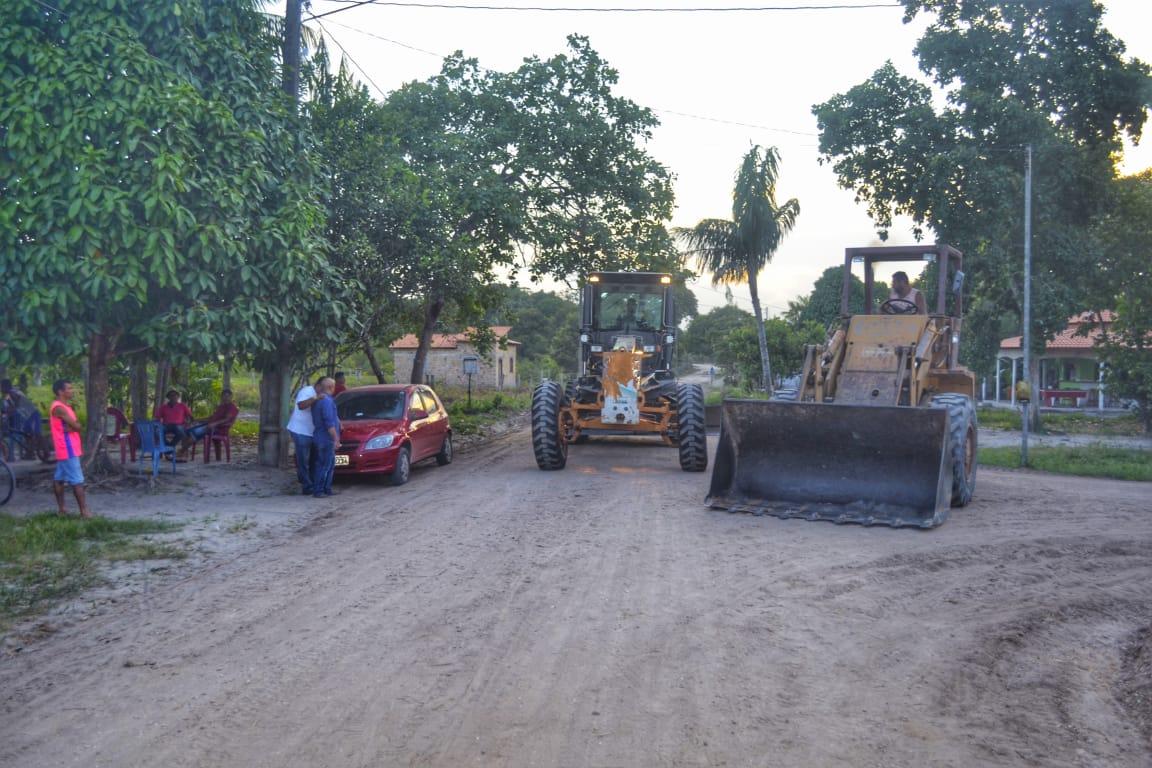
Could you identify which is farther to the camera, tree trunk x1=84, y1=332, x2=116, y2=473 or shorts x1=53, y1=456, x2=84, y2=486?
tree trunk x1=84, y1=332, x2=116, y2=473

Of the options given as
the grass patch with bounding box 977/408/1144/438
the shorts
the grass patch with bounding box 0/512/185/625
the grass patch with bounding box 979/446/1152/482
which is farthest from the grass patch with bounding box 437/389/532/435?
the grass patch with bounding box 0/512/185/625

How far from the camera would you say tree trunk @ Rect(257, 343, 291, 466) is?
15.7m

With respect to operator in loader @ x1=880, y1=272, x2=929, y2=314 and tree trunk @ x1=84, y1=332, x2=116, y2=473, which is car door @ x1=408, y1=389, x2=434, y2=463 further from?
operator in loader @ x1=880, y1=272, x2=929, y2=314

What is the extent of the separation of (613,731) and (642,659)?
3.68ft

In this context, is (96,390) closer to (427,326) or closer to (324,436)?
(324,436)

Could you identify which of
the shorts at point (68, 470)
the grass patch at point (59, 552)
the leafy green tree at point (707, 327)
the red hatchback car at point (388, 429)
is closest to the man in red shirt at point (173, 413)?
the red hatchback car at point (388, 429)

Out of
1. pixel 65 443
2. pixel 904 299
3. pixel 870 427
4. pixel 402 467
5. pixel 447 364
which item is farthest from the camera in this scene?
pixel 447 364

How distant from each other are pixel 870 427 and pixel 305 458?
7.48 meters

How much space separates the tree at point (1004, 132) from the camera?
23.1m

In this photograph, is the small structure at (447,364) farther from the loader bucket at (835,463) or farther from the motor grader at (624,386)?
the loader bucket at (835,463)

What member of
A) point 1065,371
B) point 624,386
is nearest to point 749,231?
point 624,386

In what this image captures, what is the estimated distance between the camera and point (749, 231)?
29469 mm

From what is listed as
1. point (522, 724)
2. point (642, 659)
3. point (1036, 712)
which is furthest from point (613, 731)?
point (1036, 712)

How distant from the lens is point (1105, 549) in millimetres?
9523
